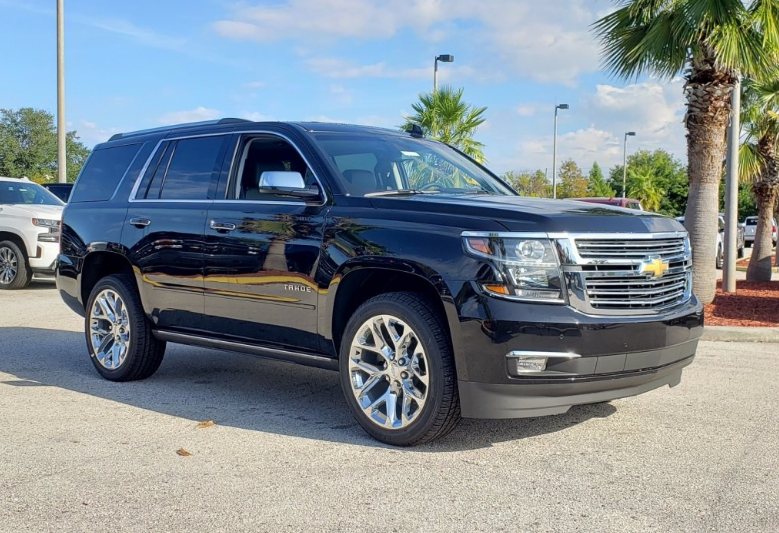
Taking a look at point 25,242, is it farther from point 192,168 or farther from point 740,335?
point 740,335

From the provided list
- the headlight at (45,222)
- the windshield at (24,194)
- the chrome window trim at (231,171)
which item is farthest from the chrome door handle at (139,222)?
the windshield at (24,194)

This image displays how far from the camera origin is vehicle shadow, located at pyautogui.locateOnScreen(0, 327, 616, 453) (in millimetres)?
5215

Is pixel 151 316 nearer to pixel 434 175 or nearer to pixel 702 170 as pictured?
pixel 434 175

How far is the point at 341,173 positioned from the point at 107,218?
2440 mm

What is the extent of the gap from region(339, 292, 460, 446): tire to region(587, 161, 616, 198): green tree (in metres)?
63.7

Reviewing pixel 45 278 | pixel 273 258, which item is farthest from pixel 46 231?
pixel 273 258

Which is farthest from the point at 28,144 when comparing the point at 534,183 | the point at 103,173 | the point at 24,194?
the point at 103,173

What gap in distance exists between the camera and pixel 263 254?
550 centimetres

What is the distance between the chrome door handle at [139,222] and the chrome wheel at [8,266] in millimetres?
8316

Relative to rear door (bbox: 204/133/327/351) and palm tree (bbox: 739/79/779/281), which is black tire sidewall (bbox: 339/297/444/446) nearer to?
rear door (bbox: 204/133/327/351)

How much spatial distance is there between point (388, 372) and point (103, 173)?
366 centimetres

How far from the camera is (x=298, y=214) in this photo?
17.6ft

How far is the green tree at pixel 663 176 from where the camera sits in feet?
269

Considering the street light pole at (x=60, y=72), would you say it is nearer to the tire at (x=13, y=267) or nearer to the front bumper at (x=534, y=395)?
the tire at (x=13, y=267)
